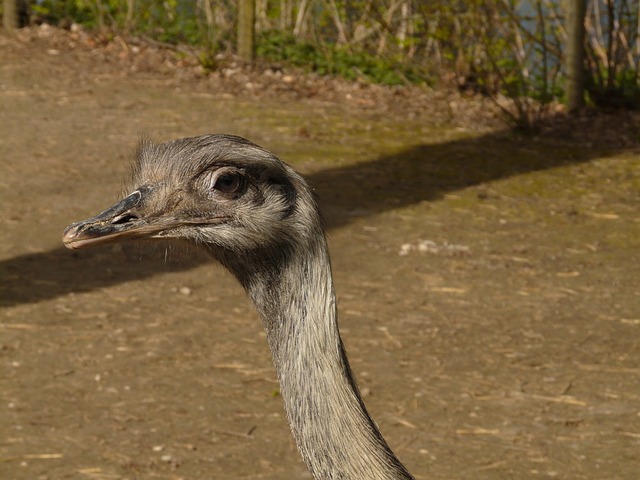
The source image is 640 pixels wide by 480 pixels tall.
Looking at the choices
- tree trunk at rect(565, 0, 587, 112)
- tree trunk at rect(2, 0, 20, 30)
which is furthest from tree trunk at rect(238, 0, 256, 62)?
tree trunk at rect(565, 0, 587, 112)

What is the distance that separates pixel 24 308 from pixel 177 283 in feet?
2.79

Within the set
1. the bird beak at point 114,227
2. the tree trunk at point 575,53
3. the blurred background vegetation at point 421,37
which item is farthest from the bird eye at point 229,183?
the tree trunk at point 575,53

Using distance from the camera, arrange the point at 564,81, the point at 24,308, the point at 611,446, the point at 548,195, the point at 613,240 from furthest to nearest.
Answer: the point at 564,81 → the point at 548,195 → the point at 613,240 → the point at 24,308 → the point at 611,446

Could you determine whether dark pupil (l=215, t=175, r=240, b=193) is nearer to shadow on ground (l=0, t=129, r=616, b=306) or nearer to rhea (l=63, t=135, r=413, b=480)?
rhea (l=63, t=135, r=413, b=480)

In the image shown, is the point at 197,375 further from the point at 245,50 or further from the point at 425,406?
the point at 245,50

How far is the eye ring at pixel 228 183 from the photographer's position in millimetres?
2918

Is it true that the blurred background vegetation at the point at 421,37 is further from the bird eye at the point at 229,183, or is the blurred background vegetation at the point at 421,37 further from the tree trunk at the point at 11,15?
the bird eye at the point at 229,183

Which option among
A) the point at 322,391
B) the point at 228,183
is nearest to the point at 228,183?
the point at 228,183

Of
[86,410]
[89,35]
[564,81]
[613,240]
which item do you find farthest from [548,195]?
[89,35]

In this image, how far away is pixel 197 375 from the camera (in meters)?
5.55

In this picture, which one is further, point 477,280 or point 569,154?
point 569,154

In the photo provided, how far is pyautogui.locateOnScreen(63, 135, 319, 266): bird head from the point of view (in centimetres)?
284

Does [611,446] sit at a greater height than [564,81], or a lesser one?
lesser

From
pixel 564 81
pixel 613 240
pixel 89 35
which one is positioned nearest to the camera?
pixel 613 240
